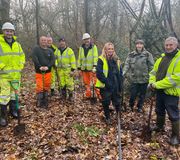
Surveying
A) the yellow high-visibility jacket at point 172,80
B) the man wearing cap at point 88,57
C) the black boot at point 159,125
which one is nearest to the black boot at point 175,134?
the black boot at point 159,125

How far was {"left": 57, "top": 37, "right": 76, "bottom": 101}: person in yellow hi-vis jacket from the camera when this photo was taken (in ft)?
28.6

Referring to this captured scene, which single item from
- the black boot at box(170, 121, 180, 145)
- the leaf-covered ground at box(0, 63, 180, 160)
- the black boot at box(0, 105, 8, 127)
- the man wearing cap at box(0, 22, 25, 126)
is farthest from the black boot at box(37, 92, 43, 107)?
the black boot at box(170, 121, 180, 145)

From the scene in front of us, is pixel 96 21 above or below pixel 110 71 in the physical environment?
above

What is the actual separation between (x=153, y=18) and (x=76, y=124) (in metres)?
5.69

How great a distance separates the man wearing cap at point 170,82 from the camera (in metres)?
5.35

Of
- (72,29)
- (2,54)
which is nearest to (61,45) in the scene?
(2,54)

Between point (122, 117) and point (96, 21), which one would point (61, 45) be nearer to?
point (122, 117)

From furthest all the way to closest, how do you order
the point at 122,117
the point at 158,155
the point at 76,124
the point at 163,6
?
the point at 163,6
the point at 122,117
the point at 76,124
the point at 158,155

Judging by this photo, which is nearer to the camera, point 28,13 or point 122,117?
point 122,117

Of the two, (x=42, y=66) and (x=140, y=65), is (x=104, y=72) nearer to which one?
(x=140, y=65)

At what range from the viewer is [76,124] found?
6715 mm

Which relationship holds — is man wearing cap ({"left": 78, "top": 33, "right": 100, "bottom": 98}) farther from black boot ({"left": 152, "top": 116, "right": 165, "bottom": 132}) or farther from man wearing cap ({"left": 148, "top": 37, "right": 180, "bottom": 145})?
man wearing cap ({"left": 148, "top": 37, "right": 180, "bottom": 145})

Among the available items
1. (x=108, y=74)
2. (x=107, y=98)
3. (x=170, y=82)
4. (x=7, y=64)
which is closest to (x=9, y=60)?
(x=7, y=64)

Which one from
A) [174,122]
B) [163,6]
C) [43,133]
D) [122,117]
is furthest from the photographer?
[163,6]
